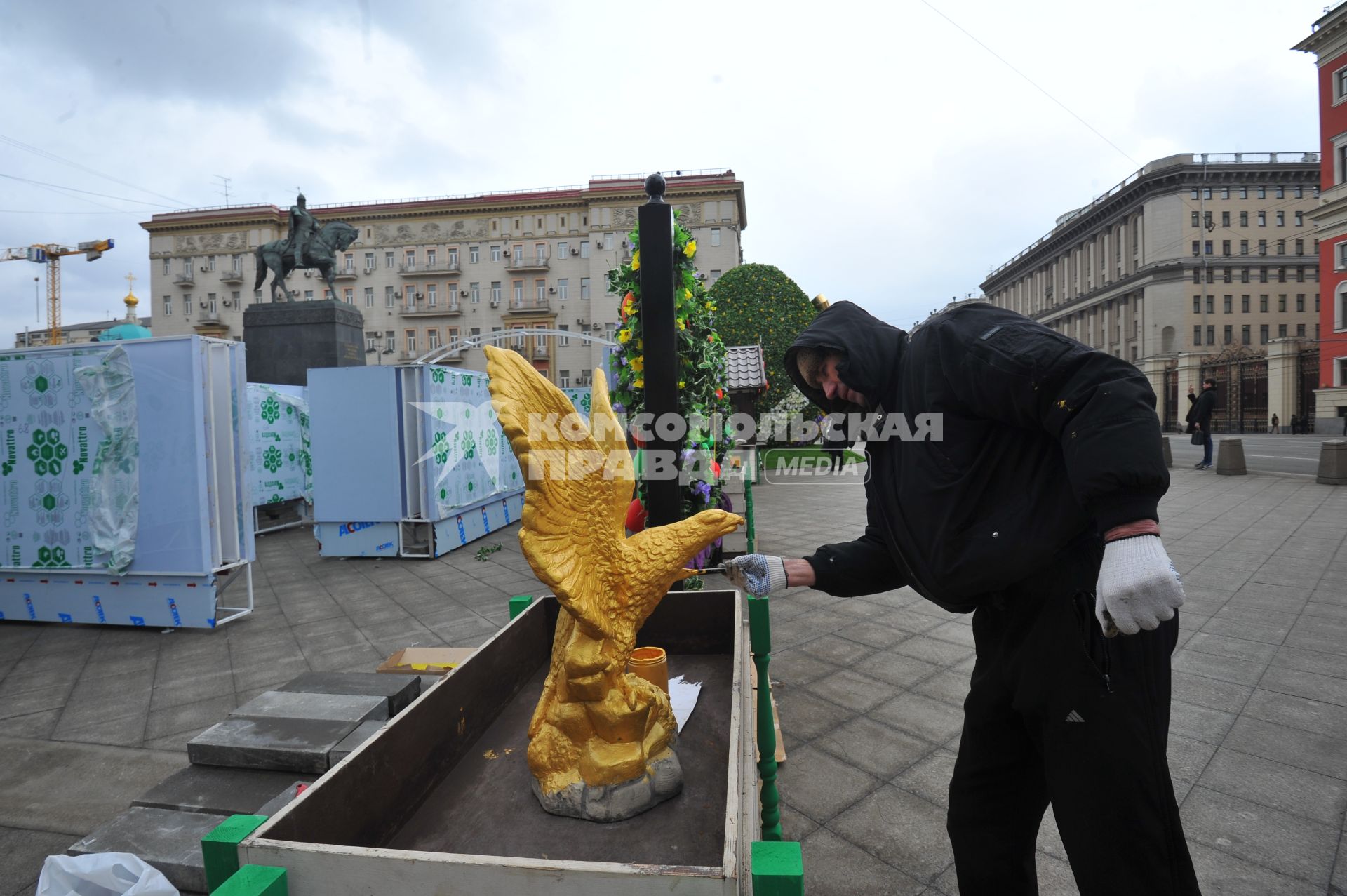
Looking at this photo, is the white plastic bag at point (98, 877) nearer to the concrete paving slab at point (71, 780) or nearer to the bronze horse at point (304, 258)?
the concrete paving slab at point (71, 780)

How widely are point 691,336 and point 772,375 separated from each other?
50.6 feet

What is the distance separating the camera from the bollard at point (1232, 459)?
40.0ft

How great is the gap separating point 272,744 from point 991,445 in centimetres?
253

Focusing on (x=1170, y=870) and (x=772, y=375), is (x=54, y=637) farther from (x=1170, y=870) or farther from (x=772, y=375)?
(x=772, y=375)

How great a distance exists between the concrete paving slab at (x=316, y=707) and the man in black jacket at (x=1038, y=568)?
2090mm

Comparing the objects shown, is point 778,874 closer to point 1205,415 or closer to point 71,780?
point 71,780

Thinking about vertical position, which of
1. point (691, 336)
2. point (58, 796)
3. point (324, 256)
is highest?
point (324, 256)

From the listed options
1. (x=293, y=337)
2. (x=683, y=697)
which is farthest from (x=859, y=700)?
(x=293, y=337)

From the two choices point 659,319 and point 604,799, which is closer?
point 604,799

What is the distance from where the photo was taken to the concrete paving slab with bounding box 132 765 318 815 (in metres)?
2.13

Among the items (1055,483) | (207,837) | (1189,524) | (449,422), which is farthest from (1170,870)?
(1189,524)

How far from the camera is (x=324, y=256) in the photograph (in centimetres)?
1462

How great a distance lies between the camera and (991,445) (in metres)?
1.59

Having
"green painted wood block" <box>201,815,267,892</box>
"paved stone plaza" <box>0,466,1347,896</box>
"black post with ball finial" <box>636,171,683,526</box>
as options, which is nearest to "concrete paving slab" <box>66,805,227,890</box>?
"paved stone plaza" <box>0,466,1347,896</box>
